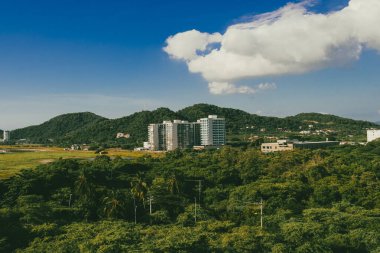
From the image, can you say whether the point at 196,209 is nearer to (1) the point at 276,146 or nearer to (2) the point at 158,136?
(1) the point at 276,146

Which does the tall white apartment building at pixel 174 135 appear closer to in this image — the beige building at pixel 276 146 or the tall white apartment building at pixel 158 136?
the tall white apartment building at pixel 158 136

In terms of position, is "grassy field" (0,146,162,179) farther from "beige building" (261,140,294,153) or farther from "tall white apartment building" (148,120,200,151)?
"beige building" (261,140,294,153)

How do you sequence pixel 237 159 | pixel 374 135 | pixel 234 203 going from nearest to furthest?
1. pixel 234 203
2. pixel 237 159
3. pixel 374 135

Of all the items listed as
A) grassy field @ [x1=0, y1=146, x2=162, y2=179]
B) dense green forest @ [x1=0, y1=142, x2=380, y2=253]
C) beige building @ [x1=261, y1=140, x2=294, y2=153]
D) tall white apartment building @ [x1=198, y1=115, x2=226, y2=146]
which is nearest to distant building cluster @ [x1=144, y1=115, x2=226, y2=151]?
tall white apartment building @ [x1=198, y1=115, x2=226, y2=146]

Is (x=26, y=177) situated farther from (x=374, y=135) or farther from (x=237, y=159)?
(x=374, y=135)

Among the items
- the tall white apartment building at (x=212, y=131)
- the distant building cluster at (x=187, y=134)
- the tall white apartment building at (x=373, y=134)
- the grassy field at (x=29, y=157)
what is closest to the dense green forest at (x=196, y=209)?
the grassy field at (x=29, y=157)

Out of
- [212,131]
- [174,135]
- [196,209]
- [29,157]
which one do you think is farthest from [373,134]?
[196,209]

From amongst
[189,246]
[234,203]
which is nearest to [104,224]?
[189,246]
